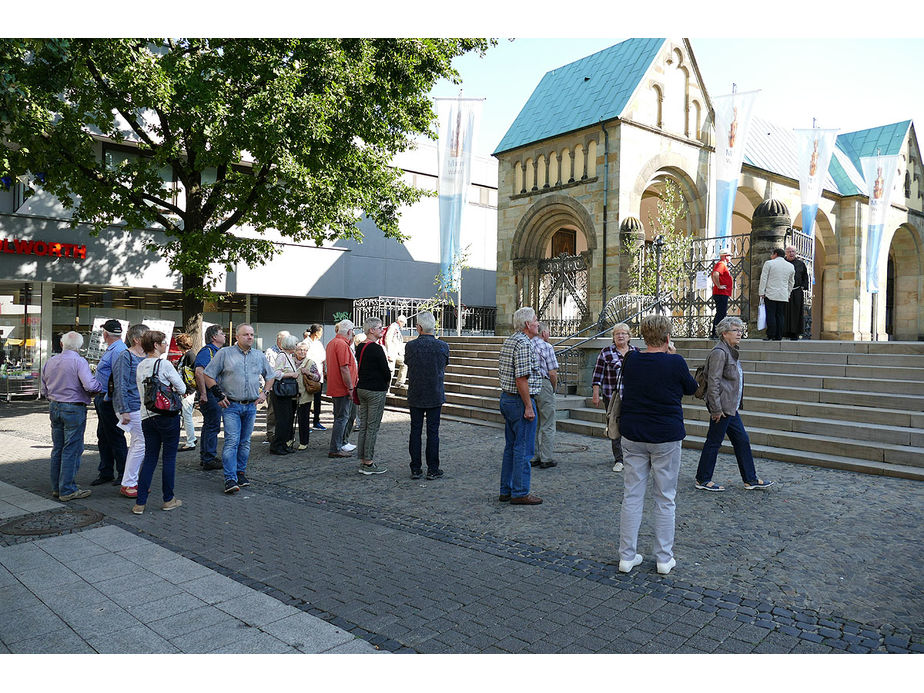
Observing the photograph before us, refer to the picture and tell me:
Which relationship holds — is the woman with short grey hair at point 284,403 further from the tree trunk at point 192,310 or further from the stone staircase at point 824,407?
the tree trunk at point 192,310

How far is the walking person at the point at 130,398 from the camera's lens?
701 cm

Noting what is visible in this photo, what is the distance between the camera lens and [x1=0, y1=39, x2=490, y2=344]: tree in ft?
39.6

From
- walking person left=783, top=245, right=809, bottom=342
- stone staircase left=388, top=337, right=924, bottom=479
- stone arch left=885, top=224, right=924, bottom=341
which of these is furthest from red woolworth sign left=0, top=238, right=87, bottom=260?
stone arch left=885, top=224, right=924, bottom=341

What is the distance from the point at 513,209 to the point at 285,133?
38.4 feet

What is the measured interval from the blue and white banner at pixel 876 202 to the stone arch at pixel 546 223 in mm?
11303

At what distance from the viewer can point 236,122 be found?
12.2 m

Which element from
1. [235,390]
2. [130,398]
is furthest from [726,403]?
[130,398]

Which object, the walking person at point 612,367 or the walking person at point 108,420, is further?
the walking person at point 612,367

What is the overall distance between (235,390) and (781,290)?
9.82 m

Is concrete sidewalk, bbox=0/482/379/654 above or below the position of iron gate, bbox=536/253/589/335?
below

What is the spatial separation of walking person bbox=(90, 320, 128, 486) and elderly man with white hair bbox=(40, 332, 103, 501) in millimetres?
425

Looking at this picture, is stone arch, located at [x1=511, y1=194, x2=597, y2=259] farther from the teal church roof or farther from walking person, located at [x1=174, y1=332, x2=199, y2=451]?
walking person, located at [x1=174, y1=332, x2=199, y2=451]

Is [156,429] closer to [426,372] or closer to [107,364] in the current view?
[107,364]

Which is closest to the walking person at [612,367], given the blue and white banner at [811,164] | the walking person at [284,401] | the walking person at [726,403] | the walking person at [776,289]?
the walking person at [726,403]
